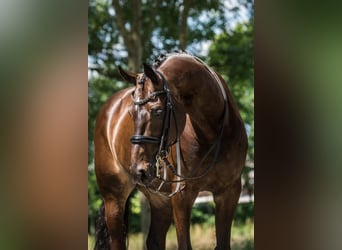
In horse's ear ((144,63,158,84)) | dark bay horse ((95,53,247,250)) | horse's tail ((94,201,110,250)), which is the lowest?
horse's tail ((94,201,110,250))

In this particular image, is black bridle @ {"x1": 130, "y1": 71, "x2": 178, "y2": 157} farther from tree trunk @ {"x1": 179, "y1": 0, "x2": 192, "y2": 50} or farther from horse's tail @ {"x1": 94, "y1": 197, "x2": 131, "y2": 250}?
tree trunk @ {"x1": 179, "y1": 0, "x2": 192, "y2": 50}

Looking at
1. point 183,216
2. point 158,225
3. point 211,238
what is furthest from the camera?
point 158,225

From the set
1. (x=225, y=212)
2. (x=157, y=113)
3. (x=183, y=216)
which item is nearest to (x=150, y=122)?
(x=157, y=113)

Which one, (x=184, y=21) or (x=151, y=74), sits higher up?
(x=184, y=21)

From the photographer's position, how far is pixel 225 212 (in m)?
3.24

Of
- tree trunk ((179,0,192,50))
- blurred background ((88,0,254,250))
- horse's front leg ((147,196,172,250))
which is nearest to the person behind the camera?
horse's front leg ((147,196,172,250))

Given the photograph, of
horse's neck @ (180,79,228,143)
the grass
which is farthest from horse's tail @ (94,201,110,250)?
horse's neck @ (180,79,228,143)

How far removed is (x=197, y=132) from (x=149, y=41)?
127cm

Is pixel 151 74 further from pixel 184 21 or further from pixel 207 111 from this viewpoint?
pixel 184 21

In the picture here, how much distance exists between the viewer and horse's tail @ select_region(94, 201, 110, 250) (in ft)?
12.1

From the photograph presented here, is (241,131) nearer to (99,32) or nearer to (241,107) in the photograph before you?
(241,107)

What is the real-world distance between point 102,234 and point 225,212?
922 millimetres

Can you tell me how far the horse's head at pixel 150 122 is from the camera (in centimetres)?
270
